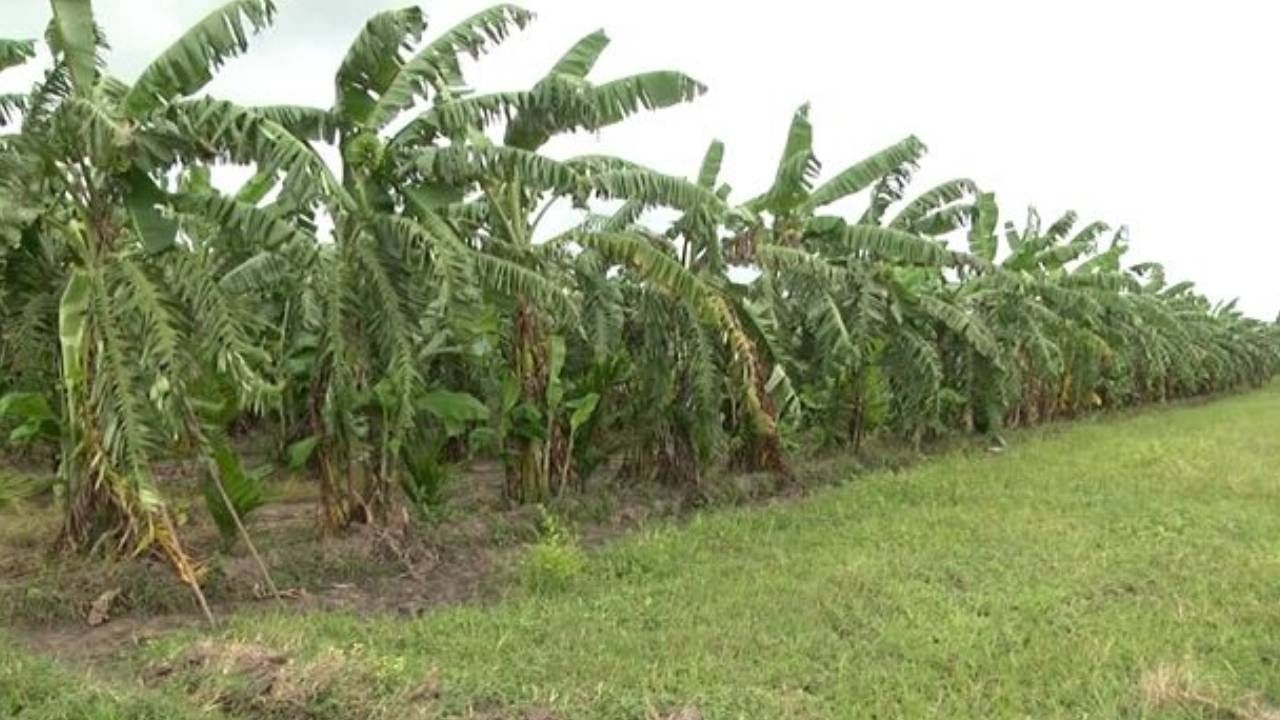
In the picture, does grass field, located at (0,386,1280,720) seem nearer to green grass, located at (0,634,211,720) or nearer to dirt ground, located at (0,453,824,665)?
green grass, located at (0,634,211,720)

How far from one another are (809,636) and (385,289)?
3.46 metres

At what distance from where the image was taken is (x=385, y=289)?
23.3 feet

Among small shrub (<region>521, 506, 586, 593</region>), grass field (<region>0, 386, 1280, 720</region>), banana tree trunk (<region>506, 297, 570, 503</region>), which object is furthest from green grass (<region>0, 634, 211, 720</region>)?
banana tree trunk (<region>506, 297, 570, 503</region>)

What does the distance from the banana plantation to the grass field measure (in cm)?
147

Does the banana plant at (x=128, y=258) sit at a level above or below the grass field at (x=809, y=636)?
above

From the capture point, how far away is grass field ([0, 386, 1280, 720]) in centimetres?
472

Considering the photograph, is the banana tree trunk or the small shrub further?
the banana tree trunk

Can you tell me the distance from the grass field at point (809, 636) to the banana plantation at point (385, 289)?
1465 millimetres

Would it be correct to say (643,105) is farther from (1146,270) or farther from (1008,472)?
(1146,270)

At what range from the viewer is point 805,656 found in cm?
541

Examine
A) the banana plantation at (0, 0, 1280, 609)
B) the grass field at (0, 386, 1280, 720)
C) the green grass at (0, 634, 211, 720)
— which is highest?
the banana plantation at (0, 0, 1280, 609)

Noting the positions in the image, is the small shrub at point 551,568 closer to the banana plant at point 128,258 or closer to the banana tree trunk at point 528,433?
the banana plant at point 128,258

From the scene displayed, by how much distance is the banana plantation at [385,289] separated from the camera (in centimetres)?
632

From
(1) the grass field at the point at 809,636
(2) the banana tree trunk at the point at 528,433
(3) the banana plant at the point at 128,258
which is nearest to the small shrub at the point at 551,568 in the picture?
(1) the grass field at the point at 809,636
